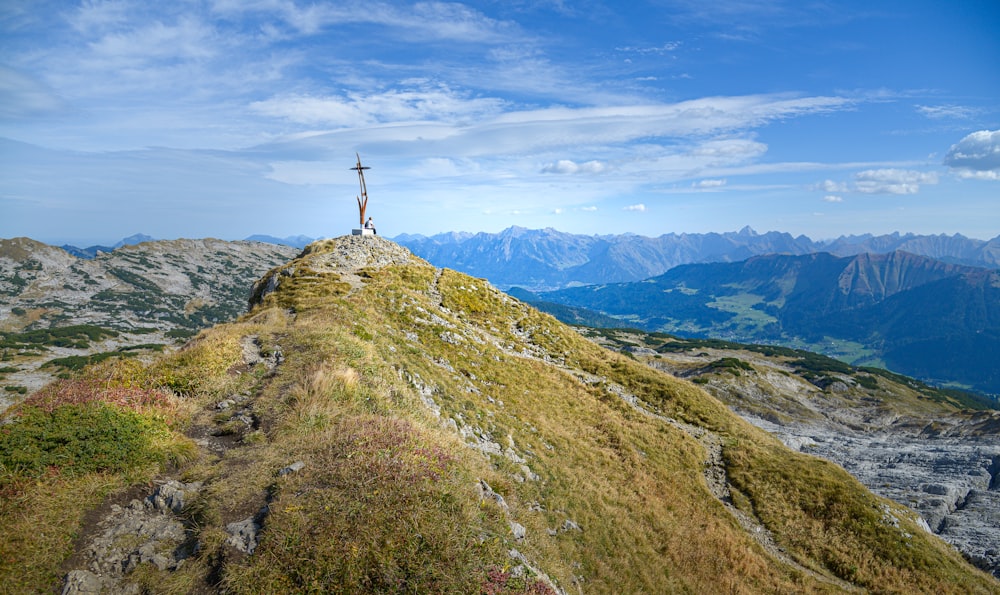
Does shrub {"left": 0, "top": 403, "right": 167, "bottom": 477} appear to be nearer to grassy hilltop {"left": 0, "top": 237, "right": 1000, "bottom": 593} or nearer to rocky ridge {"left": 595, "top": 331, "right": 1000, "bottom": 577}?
grassy hilltop {"left": 0, "top": 237, "right": 1000, "bottom": 593}

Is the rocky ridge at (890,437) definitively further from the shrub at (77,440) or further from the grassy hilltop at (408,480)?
the shrub at (77,440)

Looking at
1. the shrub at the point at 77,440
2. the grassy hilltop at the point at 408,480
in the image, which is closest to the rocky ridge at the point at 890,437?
the grassy hilltop at the point at 408,480

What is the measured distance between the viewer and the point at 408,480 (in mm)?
10906

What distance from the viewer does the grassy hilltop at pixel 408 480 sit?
9.23m

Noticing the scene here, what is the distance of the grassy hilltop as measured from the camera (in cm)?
923

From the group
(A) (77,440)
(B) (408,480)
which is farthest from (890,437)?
(A) (77,440)

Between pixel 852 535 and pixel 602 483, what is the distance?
1501 centimetres

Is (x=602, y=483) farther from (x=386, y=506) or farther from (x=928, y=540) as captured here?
(x=928, y=540)

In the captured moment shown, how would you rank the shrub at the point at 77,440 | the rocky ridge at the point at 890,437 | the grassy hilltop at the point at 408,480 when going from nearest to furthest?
the grassy hilltop at the point at 408,480
the shrub at the point at 77,440
the rocky ridge at the point at 890,437

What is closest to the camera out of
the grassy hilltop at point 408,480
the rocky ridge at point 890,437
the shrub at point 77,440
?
the grassy hilltop at point 408,480

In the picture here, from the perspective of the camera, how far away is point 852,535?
23.6m

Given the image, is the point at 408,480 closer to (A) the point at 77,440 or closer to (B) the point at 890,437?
(A) the point at 77,440

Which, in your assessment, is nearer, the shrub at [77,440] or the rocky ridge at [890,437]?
the shrub at [77,440]

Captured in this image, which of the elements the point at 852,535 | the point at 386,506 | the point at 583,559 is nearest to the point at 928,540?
the point at 852,535
